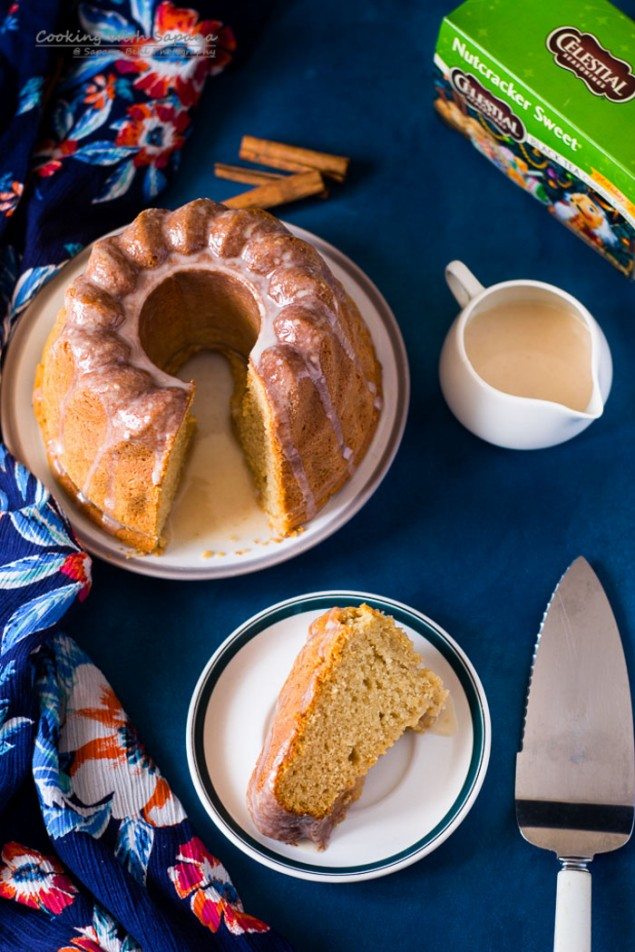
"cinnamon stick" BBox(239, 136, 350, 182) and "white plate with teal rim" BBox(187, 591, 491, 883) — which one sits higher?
"cinnamon stick" BBox(239, 136, 350, 182)

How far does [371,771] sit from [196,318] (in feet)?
3.01

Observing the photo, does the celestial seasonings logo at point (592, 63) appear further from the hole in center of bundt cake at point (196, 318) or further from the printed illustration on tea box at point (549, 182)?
the hole in center of bundt cake at point (196, 318)

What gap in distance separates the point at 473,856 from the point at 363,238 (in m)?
1.25

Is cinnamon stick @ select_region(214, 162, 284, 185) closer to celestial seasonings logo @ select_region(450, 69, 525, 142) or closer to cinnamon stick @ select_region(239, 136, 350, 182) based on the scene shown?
cinnamon stick @ select_region(239, 136, 350, 182)

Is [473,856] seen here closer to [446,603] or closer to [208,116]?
[446,603]

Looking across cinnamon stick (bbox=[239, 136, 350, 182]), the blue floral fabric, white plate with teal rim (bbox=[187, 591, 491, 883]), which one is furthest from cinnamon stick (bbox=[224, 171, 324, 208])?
white plate with teal rim (bbox=[187, 591, 491, 883])

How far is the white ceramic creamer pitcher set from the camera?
6.25 feet

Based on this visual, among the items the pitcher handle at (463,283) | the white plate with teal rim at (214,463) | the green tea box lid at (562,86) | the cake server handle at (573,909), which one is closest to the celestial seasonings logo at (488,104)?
the green tea box lid at (562,86)

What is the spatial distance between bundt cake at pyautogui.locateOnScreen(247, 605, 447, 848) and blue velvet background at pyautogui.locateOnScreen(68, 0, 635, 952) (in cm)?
17

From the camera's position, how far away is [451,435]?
6.98ft

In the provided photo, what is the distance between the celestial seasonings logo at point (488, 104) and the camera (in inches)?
78.4

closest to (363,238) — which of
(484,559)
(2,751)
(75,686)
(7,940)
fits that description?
(484,559)

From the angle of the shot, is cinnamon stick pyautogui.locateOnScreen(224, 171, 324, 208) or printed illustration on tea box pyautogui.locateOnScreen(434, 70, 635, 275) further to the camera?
cinnamon stick pyautogui.locateOnScreen(224, 171, 324, 208)

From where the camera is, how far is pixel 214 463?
6.81 ft
